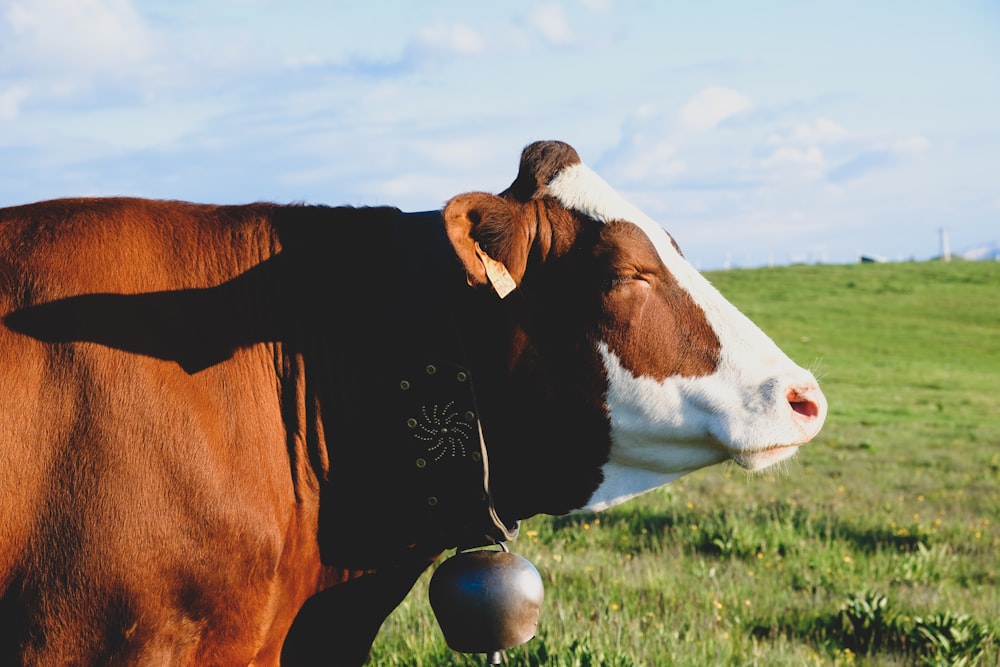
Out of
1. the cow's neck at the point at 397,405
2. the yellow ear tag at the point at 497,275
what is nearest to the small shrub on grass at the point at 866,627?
the cow's neck at the point at 397,405

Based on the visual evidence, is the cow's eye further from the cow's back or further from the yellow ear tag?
the cow's back

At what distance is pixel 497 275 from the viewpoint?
321 centimetres

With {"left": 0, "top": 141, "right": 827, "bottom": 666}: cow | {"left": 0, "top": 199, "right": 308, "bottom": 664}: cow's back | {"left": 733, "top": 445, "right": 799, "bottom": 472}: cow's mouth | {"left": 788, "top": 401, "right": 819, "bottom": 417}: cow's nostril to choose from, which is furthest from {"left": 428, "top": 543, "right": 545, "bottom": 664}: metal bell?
{"left": 788, "top": 401, "right": 819, "bottom": 417}: cow's nostril

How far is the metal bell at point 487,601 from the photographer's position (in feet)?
10.9

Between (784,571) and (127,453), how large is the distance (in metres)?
5.54

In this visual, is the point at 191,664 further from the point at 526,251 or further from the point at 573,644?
the point at 573,644

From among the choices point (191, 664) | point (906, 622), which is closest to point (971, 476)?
point (906, 622)

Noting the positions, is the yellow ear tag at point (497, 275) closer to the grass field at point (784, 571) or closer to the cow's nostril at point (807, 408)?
the cow's nostril at point (807, 408)

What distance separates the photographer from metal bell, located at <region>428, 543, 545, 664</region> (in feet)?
10.9

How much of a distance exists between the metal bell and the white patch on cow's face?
0.34 metres

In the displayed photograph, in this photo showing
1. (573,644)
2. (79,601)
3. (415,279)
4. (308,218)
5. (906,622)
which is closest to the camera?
(79,601)

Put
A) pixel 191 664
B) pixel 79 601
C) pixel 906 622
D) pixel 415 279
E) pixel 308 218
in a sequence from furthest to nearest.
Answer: pixel 906 622
pixel 308 218
pixel 415 279
pixel 191 664
pixel 79 601

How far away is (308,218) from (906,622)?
4.32m

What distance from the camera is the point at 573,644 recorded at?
4.95 metres
